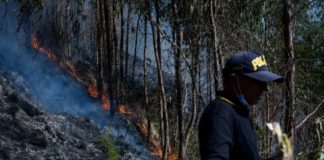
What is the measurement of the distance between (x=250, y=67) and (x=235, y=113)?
222mm

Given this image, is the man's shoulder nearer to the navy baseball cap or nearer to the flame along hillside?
the navy baseball cap

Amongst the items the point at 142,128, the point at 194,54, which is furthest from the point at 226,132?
the point at 142,128

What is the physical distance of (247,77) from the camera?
8.67ft

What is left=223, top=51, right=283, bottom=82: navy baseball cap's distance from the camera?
2637 mm

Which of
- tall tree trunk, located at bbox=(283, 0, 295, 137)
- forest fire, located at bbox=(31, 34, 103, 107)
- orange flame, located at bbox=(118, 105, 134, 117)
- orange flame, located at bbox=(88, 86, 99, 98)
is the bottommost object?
orange flame, located at bbox=(118, 105, 134, 117)

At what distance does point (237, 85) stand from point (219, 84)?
6.04 meters

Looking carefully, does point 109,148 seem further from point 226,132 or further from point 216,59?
point 226,132

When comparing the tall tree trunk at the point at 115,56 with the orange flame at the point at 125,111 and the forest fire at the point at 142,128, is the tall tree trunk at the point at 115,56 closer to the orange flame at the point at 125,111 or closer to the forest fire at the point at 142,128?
the orange flame at the point at 125,111

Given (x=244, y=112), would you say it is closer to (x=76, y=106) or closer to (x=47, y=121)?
(x=47, y=121)

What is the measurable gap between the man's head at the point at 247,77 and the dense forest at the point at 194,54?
511 millimetres

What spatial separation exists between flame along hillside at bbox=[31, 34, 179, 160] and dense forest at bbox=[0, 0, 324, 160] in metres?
0.06

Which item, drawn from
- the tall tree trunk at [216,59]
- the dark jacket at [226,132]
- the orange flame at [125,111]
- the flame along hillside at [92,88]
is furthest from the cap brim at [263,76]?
the orange flame at [125,111]

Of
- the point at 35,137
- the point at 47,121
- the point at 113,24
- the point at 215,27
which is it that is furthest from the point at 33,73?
the point at 215,27

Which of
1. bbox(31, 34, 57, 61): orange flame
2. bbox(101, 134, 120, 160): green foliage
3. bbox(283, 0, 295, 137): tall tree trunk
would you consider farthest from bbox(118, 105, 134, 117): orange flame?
bbox(283, 0, 295, 137): tall tree trunk
